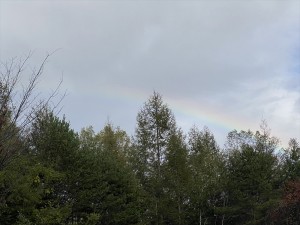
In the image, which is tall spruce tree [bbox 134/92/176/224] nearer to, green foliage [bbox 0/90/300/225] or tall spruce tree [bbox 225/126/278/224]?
green foliage [bbox 0/90/300/225]

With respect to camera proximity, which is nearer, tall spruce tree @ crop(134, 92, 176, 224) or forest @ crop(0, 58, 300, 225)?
forest @ crop(0, 58, 300, 225)

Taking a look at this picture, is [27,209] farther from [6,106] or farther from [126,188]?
[6,106]

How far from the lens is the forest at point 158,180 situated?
24984 millimetres

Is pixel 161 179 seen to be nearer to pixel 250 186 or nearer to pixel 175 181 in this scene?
pixel 175 181

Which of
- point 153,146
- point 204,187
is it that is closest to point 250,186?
point 204,187

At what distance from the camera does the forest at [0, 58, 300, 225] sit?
2498 cm

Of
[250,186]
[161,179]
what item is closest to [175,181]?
[161,179]

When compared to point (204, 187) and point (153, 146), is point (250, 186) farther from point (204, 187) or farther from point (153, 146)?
point (153, 146)

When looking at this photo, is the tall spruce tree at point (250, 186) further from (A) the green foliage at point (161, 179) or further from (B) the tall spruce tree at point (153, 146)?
(B) the tall spruce tree at point (153, 146)

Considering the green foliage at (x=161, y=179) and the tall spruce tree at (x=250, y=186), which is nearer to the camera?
the green foliage at (x=161, y=179)

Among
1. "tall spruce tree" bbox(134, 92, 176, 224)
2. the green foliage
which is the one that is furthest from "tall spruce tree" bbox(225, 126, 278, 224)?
"tall spruce tree" bbox(134, 92, 176, 224)

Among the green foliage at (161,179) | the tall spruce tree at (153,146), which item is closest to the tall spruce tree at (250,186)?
the green foliage at (161,179)

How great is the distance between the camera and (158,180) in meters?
36.8

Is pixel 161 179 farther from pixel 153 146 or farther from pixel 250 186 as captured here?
pixel 250 186
